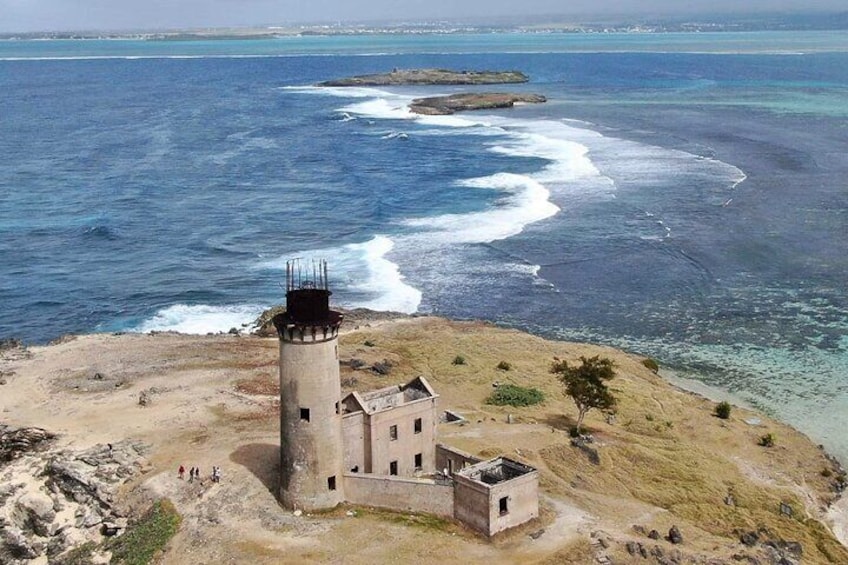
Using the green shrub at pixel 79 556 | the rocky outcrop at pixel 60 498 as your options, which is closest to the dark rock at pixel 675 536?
the rocky outcrop at pixel 60 498

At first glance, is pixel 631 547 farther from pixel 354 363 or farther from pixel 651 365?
pixel 651 365

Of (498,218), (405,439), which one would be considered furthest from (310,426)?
(498,218)

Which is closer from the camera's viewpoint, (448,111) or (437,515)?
(437,515)

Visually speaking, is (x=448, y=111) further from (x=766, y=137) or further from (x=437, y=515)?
(x=437, y=515)

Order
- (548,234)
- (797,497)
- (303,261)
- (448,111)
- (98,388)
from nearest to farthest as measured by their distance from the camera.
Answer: (797,497)
(98,388)
(303,261)
(548,234)
(448,111)

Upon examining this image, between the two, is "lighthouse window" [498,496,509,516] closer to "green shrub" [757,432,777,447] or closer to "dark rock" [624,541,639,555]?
"dark rock" [624,541,639,555]

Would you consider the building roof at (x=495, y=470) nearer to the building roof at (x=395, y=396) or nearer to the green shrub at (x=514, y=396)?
the building roof at (x=395, y=396)

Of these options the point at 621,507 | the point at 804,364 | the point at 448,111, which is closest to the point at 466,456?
the point at 621,507
